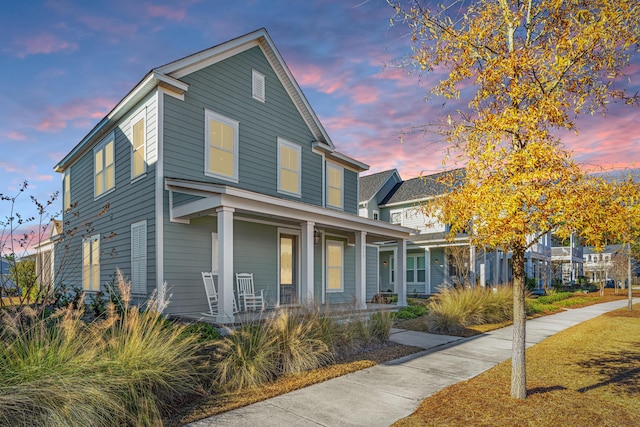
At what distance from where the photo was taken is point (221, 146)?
11.0 meters

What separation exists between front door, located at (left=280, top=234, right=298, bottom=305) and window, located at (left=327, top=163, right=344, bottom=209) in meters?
2.36

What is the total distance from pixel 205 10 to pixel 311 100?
17.1 ft

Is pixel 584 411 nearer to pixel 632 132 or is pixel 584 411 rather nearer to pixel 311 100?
pixel 632 132

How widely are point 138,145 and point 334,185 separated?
700cm

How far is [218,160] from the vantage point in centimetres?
1089

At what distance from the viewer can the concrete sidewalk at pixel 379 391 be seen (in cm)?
422

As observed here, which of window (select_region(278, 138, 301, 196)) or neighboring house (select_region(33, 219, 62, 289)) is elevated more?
window (select_region(278, 138, 301, 196))

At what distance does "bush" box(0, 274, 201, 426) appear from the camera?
3.48 metres

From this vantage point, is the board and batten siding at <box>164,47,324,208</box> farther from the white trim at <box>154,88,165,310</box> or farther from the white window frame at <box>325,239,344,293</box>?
the white window frame at <box>325,239,344,293</box>

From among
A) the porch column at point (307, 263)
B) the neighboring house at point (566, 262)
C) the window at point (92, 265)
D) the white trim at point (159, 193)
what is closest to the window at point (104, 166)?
the window at point (92, 265)

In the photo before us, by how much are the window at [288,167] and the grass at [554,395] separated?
7984mm

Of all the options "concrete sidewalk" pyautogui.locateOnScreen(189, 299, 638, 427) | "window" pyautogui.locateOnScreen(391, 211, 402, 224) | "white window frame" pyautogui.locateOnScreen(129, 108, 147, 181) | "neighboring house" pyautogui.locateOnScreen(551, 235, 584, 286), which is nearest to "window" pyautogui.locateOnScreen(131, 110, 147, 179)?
"white window frame" pyautogui.locateOnScreen(129, 108, 147, 181)

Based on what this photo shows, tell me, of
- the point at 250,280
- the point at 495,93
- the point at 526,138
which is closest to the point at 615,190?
the point at 526,138

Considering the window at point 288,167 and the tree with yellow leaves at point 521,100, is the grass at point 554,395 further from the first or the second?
the window at point 288,167
